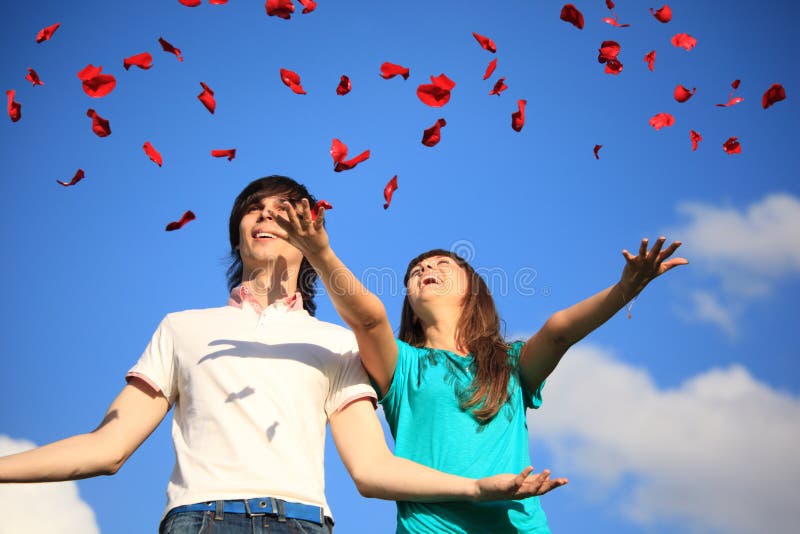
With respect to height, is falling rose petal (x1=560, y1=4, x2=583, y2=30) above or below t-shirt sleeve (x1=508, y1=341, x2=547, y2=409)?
above

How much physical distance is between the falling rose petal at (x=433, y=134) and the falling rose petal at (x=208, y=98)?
1.48 metres

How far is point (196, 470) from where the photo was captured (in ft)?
11.9

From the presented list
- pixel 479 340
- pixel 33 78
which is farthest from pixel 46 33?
pixel 479 340

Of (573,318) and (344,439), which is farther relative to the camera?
(573,318)

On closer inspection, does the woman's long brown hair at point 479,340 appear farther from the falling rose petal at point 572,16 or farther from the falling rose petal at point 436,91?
the falling rose petal at point 572,16

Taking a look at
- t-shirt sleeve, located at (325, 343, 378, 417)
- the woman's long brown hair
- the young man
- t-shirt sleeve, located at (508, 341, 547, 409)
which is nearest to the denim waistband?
the young man

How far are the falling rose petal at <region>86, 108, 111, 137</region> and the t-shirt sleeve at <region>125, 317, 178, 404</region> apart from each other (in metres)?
1.91

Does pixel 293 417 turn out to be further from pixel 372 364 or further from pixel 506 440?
pixel 506 440

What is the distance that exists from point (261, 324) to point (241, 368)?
36 cm

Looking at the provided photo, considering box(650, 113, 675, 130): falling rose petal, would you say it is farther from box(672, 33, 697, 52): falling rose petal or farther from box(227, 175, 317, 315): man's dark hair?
box(227, 175, 317, 315): man's dark hair

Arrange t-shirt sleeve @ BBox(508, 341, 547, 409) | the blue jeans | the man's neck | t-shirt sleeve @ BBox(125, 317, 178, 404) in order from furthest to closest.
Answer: t-shirt sleeve @ BBox(508, 341, 547, 409) < the man's neck < t-shirt sleeve @ BBox(125, 317, 178, 404) < the blue jeans

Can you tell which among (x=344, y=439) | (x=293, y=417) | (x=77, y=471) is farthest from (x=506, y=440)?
(x=77, y=471)

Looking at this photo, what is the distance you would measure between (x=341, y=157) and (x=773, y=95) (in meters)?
3.13

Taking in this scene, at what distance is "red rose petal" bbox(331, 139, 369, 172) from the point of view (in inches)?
197
